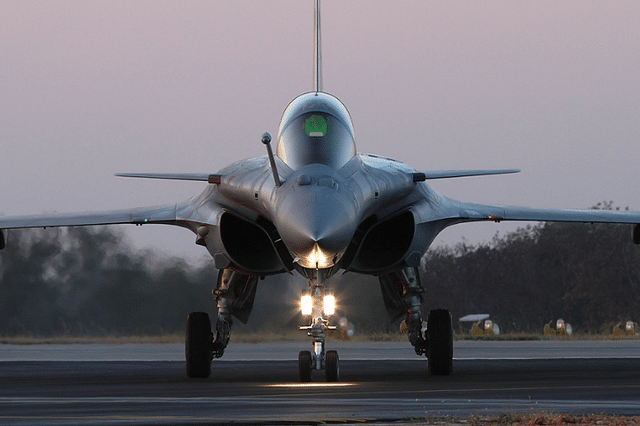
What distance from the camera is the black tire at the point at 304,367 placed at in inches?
487

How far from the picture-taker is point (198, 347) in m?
14.5

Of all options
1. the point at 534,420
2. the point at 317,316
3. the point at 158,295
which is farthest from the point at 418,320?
the point at 158,295

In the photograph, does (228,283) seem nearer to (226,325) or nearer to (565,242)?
(226,325)

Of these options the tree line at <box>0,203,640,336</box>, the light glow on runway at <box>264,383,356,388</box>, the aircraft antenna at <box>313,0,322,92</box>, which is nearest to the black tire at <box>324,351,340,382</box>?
the light glow on runway at <box>264,383,356,388</box>

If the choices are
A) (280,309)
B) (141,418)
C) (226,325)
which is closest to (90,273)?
(280,309)

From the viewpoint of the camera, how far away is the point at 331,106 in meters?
13.2

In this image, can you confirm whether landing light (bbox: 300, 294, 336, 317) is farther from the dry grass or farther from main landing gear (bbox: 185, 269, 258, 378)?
the dry grass

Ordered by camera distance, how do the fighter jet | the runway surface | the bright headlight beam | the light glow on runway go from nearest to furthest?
the runway surface < the fighter jet < the light glow on runway < the bright headlight beam

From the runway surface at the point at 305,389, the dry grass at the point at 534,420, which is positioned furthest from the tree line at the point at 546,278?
the dry grass at the point at 534,420

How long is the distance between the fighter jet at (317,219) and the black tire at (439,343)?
0.01m

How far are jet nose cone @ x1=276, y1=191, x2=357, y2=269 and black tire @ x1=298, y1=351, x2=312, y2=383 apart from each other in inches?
53.2

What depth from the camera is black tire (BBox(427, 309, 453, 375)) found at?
14445mm

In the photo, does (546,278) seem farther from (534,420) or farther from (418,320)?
(534,420)

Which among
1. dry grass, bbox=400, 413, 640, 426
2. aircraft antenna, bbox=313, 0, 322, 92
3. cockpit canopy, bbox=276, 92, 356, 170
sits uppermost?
aircraft antenna, bbox=313, 0, 322, 92
